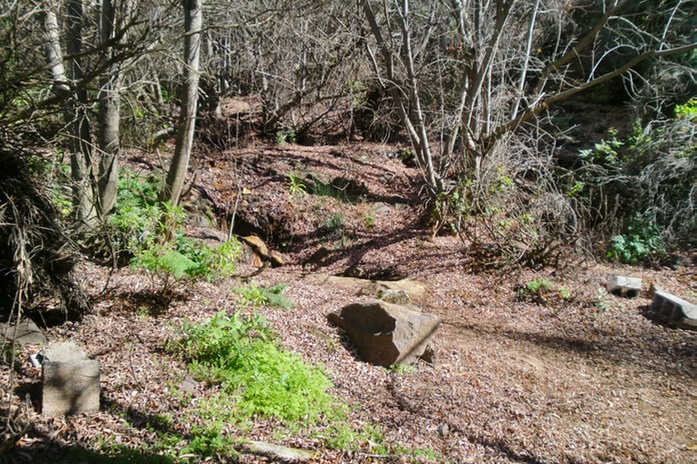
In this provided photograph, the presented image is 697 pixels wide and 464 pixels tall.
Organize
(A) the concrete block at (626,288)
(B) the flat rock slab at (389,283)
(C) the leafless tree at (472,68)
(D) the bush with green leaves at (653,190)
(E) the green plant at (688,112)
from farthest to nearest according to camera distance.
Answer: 1. (E) the green plant at (688,112)
2. (D) the bush with green leaves at (653,190)
3. (C) the leafless tree at (472,68)
4. (B) the flat rock slab at (389,283)
5. (A) the concrete block at (626,288)

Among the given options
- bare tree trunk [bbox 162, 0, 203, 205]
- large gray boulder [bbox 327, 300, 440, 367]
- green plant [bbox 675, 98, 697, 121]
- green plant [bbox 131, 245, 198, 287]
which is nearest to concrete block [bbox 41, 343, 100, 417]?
green plant [bbox 131, 245, 198, 287]

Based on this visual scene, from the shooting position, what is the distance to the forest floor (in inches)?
151

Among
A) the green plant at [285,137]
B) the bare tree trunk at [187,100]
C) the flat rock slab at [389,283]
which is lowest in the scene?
the flat rock slab at [389,283]

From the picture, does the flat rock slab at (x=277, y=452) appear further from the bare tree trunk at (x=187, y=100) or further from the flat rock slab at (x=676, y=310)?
the flat rock slab at (x=676, y=310)

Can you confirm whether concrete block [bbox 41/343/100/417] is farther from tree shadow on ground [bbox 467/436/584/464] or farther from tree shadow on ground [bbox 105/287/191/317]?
tree shadow on ground [bbox 467/436/584/464]

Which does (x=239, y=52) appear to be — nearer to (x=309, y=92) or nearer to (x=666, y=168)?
(x=309, y=92)

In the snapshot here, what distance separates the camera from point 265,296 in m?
5.62

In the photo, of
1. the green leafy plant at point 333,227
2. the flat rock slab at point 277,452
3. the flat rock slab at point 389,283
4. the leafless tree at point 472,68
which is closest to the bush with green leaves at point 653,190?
the leafless tree at point 472,68

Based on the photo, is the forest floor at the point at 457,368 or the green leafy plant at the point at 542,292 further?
the green leafy plant at the point at 542,292

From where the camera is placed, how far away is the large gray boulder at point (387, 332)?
5.07m

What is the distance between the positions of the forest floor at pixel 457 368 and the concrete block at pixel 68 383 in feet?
0.26

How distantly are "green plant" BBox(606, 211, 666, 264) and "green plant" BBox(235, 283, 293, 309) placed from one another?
18.1 feet

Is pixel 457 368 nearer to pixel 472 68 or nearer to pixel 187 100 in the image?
pixel 187 100

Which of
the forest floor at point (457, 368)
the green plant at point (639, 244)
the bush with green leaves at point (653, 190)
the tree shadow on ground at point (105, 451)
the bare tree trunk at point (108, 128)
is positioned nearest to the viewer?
the tree shadow on ground at point (105, 451)
